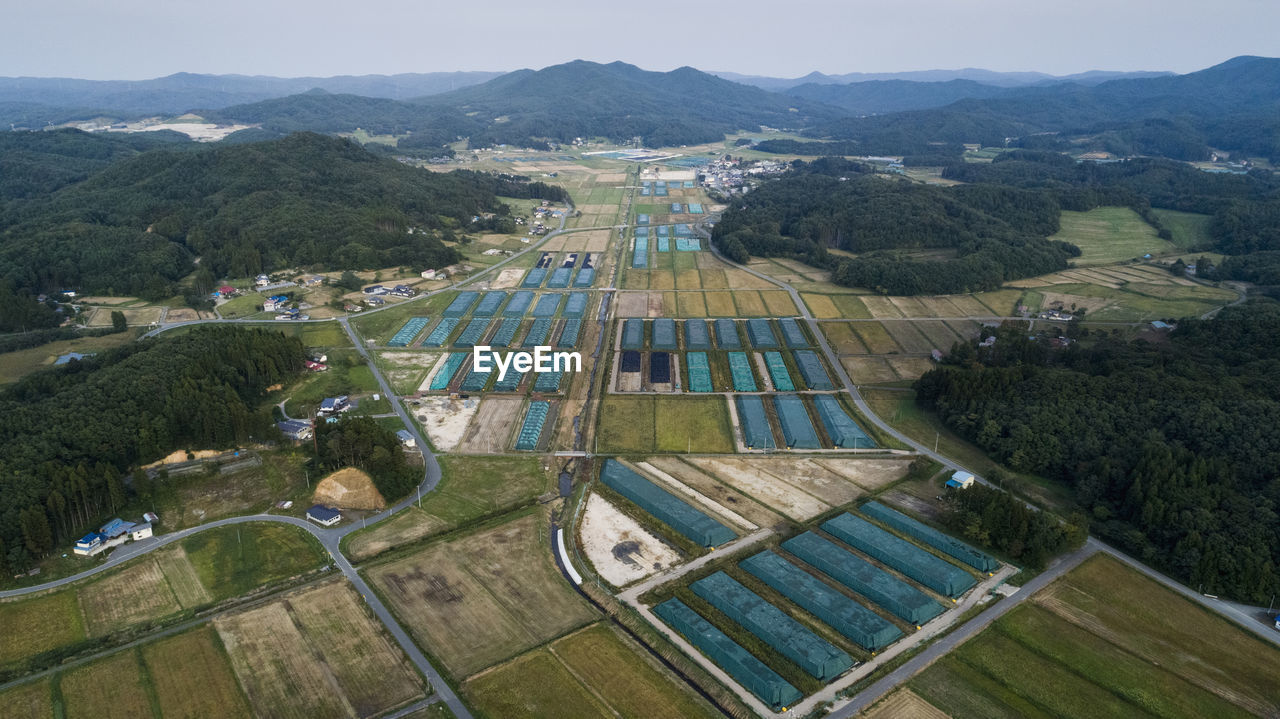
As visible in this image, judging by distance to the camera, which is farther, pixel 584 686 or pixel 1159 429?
pixel 1159 429

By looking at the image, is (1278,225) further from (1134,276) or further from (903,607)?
(903,607)

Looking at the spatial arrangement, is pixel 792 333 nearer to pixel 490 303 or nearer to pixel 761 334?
pixel 761 334

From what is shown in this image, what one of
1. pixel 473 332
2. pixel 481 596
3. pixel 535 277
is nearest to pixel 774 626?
pixel 481 596

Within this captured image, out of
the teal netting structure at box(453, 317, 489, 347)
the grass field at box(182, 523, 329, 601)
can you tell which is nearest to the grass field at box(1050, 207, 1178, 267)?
the teal netting structure at box(453, 317, 489, 347)

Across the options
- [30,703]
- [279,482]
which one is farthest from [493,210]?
[30,703]

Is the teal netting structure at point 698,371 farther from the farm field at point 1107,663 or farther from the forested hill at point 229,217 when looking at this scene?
the forested hill at point 229,217
